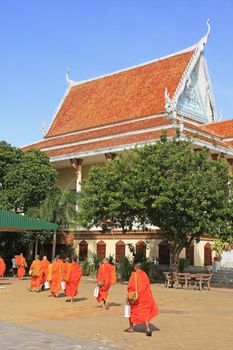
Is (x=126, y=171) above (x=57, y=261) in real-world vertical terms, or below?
above

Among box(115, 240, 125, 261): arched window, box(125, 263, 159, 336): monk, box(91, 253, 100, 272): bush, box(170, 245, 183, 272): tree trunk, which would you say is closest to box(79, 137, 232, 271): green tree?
box(170, 245, 183, 272): tree trunk

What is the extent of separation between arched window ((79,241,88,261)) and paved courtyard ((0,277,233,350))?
42.2 feet

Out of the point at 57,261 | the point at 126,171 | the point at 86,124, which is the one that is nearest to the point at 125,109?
the point at 86,124

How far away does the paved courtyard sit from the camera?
7.69 metres

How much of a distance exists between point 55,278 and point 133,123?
17277mm

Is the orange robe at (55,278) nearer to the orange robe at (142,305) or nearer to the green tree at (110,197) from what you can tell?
the green tree at (110,197)

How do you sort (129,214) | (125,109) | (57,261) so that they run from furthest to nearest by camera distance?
1. (125,109)
2. (129,214)
3. (57,261)

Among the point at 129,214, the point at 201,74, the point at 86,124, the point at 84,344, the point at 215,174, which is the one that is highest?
the point at 201,74

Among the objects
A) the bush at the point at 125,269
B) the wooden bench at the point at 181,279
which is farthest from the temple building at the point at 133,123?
the wooden bench at the point at 181,279

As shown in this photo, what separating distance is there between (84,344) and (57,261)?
8732 mm

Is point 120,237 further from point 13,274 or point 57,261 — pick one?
point 57,261

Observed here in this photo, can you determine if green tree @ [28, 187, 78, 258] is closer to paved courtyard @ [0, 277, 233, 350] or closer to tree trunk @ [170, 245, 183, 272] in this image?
tree trunk @ [170, 245, 183, 272]

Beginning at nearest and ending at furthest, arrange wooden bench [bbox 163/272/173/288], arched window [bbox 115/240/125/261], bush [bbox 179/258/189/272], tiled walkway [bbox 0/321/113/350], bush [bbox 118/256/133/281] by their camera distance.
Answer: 1. tiled walkway [bbox 0/321/113/350]
2. wooden bench [bbox 163/272/173/288]
3. bush [bbox 118/256/133/281]
4. bush [bbox 179/258/189/272]
5. arched window [bbox 115/240/125/261]

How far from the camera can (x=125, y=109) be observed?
33.2m
